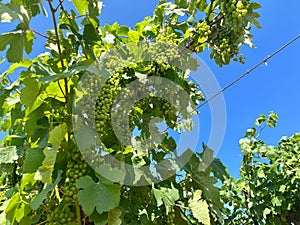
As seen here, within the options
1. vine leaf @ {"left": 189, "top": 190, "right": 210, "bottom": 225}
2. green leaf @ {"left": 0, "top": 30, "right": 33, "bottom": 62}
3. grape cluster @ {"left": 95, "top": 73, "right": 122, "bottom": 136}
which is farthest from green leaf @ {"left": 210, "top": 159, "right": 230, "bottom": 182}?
green leaf @ {"left": 0, "top": 30, "right": 33, "bottom": 62}

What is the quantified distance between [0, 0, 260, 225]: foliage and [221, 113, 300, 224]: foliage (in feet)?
9.09

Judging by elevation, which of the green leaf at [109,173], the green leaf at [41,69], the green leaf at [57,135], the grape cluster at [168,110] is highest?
the grape cluster at [168,110]

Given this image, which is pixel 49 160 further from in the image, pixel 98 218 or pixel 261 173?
pixel 261 173

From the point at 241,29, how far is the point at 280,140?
11.4ft

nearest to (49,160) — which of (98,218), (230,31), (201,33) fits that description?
(98,218)

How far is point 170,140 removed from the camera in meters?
2.03

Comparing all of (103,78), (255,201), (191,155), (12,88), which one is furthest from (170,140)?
(255,201)

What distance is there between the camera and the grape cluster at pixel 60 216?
1.40 m

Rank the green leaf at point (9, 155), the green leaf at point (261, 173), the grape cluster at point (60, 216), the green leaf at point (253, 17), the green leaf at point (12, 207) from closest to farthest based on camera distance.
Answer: the grape cluster at point (60, 216)
the green leaf at point (12, 207)
the green leaf at point (9, 155)
the green leaf at point (253, 17)
the green leaf at point (261, 173)

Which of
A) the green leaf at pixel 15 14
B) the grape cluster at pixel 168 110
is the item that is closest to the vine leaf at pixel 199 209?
the grape cluster at pixel 168 110

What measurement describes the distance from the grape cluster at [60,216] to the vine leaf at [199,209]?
0.62 meters

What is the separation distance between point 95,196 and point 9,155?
605 millimetres

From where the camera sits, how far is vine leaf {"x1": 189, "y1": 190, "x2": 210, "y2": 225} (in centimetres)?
172

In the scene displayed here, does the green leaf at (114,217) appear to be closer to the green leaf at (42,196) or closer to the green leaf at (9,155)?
the green leaf at (42,196)
